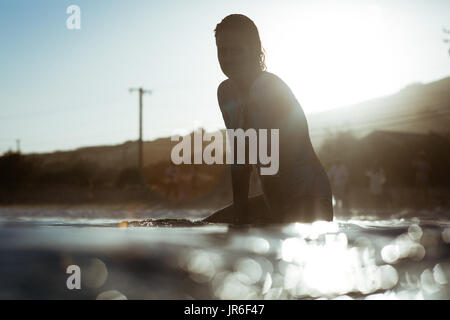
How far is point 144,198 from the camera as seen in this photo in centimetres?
4712

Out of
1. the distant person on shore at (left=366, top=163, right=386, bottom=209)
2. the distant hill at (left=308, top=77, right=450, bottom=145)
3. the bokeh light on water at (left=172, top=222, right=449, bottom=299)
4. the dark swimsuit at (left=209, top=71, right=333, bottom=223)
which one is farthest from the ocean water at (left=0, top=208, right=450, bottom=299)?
the distant hill at (left=308, top=77, right=450, bottom=145)

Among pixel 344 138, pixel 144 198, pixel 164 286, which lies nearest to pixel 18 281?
pixel 164 286

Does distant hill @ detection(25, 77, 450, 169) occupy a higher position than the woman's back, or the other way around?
distant hill @ detection(25, 77, 450, 169)

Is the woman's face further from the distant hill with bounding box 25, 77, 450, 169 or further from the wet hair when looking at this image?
the distant hill with bounding box 25, 77, 450, 169

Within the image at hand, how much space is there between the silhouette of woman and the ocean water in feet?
3.48

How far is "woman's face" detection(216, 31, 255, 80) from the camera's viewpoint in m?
2.72

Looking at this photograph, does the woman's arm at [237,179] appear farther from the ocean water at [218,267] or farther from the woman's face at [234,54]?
the ocean water at [218,267]

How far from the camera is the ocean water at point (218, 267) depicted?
2.84 ft

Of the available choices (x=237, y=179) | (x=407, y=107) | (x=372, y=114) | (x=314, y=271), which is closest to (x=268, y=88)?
(x=237, y=179)

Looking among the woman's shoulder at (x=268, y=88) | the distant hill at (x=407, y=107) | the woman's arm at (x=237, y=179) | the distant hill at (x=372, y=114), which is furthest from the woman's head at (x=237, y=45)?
the distant hill at (x=372, y=114)

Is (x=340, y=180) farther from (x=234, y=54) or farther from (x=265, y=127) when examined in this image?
(x=265, y=127)

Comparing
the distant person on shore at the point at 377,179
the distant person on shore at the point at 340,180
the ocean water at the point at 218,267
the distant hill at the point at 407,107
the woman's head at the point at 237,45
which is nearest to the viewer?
the ocean water at the point at 218,267
